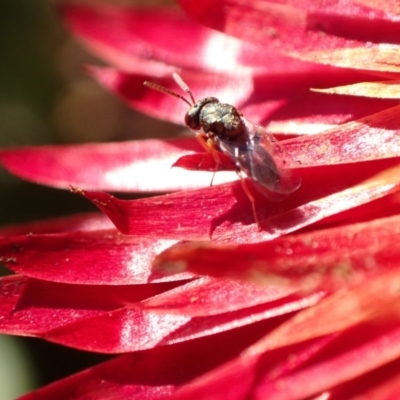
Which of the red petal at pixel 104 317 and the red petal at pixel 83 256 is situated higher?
the red petal at pixel 83 256

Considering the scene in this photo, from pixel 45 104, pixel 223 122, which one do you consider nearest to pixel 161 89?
pixel 223 122

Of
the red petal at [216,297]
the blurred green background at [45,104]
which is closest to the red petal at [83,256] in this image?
the red petal at [216,297]

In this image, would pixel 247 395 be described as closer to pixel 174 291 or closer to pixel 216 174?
pixel 174 291

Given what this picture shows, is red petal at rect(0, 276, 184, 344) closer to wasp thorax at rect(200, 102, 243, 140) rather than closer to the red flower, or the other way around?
the red flower

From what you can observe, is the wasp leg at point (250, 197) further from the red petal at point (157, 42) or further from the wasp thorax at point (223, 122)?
the red petal at point (157, 42)

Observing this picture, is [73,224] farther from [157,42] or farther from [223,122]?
[157,42]

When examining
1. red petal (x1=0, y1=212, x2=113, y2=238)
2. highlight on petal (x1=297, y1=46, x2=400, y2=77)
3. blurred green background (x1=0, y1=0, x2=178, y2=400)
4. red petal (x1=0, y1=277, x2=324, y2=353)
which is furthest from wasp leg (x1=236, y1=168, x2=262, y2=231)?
blurred green background (x1=0, y1=0, x2=178, y2=400)

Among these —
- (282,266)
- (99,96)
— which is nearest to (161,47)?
(282,266)
